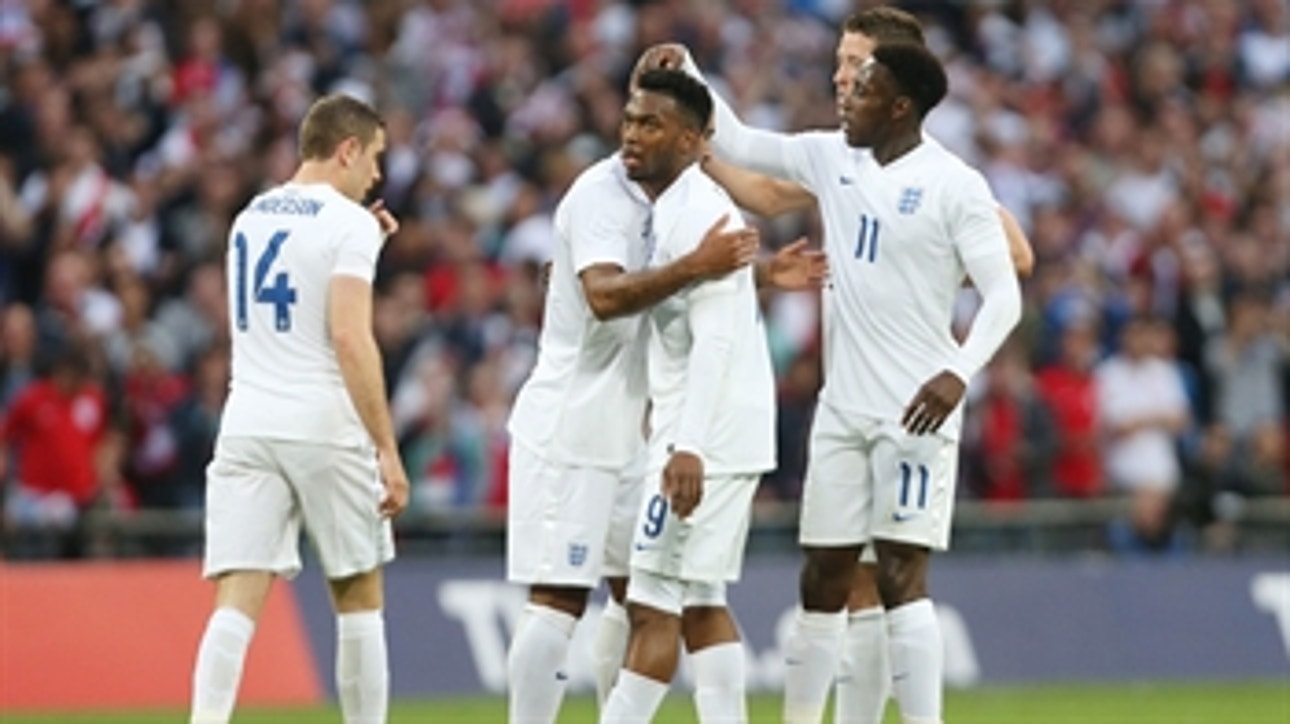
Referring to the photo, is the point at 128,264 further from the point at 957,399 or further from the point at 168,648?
the point at 957,399

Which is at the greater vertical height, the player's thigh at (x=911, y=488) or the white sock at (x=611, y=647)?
the player's thigh at (x=911, y=488)

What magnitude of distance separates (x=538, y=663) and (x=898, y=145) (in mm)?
2624

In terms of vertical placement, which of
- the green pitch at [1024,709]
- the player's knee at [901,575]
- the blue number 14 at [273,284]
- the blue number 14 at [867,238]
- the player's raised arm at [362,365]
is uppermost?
the blue number 14 at [867,238]

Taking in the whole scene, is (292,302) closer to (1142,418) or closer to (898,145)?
(898,145)

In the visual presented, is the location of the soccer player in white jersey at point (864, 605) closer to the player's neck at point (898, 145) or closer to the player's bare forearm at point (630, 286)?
the player's neck at point (898, 145)

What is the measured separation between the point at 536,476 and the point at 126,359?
8.63 metres

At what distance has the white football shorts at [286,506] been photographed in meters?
12.1

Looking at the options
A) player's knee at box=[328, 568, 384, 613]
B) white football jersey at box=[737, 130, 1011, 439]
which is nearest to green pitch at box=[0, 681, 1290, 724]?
white football jersey at box=[737, 130, 1011, 439]

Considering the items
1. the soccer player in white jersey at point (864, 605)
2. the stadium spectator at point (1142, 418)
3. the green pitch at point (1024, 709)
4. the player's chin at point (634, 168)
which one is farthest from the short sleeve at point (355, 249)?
the stadium spectator at point (1142, 418)

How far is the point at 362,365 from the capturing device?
11898 millimetres

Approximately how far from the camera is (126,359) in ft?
65.8

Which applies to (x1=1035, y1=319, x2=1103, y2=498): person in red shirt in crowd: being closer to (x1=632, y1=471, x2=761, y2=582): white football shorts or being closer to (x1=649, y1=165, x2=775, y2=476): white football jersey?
(x1=649, y1=165, x2=775, y2=476): white football jersey

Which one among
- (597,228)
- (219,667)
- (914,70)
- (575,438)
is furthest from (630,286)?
(219,667)

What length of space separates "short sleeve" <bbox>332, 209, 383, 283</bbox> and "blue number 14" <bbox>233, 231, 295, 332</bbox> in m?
0.22
